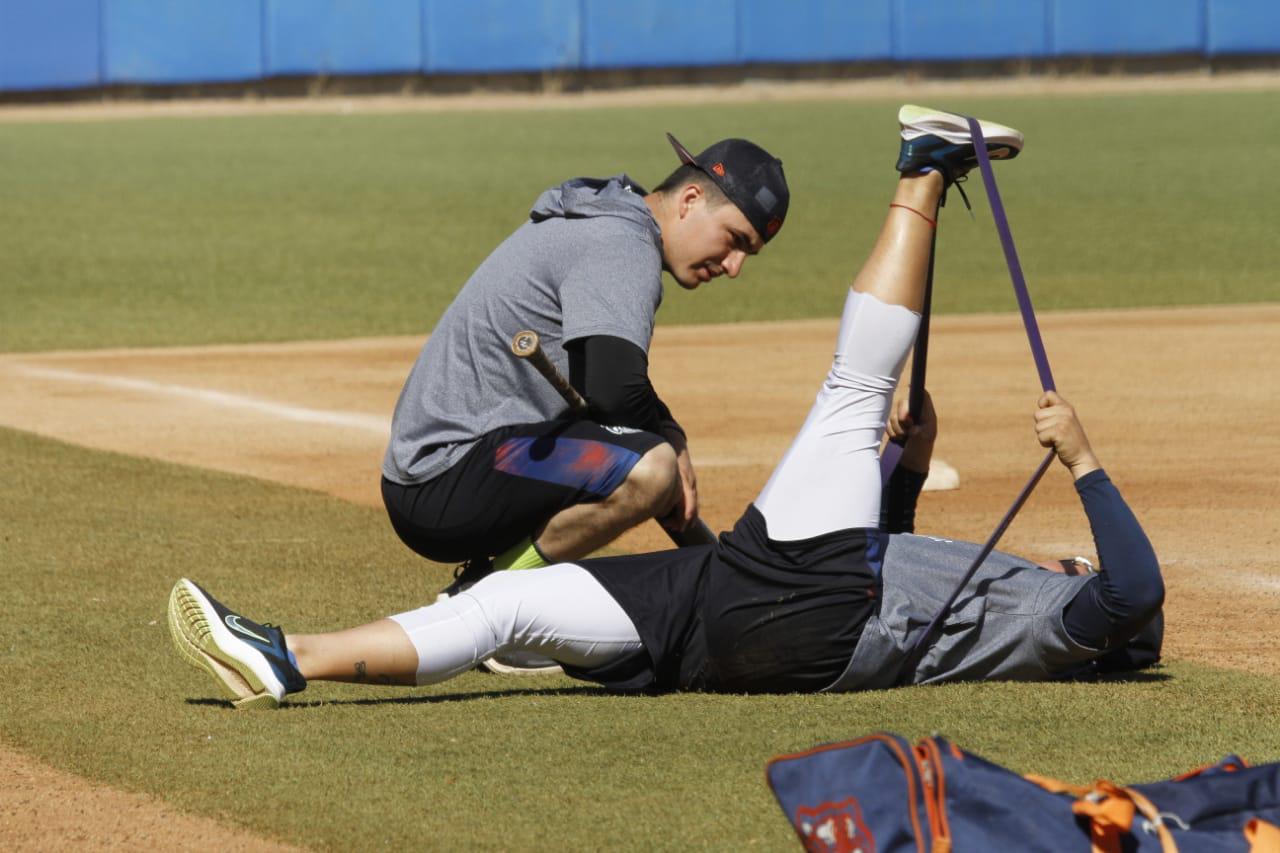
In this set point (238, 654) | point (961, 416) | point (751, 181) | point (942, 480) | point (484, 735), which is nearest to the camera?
point (484, 735)

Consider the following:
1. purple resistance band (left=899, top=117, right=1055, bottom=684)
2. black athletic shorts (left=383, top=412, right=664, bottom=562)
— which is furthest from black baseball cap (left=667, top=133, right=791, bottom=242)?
black athletic shorts (left=383, top=412, right=664, bottom=562)

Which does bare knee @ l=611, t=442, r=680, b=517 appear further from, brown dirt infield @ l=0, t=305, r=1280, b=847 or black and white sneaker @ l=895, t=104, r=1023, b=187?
brown dirt infield @ l=0, t=305, r=1280, b=847

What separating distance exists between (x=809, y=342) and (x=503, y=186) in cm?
895

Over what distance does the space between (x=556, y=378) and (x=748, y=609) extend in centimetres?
70

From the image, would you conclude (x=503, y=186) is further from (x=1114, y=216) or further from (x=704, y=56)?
(x=704, y=56)

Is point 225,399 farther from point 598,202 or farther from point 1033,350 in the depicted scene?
point 1033,350

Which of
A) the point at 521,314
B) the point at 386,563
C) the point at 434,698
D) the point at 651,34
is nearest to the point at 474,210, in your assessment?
the point at 386,563

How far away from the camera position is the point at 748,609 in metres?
4.34

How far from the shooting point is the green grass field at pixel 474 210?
13.2 meters

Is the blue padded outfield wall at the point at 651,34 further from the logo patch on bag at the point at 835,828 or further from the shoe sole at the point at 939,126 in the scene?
the logo patch on bag at the point at 835,828

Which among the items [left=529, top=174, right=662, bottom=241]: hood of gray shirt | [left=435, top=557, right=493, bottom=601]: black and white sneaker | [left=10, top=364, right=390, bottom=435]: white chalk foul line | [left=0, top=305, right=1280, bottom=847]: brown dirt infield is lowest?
[left=10, top=364, right=390, bottom=435]: white chalk foul line

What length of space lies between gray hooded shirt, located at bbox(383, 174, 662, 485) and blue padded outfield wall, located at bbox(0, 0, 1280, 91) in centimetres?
2589

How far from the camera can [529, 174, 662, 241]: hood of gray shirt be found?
4723 millimetres

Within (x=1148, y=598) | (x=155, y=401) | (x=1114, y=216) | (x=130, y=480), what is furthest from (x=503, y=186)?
(x=1148, y=598)
